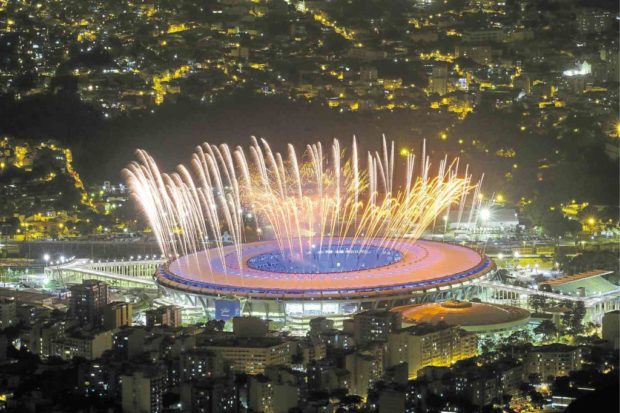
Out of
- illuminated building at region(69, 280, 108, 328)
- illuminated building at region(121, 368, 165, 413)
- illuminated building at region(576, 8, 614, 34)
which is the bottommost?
illuminated building at region(121, 368, 165, 413)

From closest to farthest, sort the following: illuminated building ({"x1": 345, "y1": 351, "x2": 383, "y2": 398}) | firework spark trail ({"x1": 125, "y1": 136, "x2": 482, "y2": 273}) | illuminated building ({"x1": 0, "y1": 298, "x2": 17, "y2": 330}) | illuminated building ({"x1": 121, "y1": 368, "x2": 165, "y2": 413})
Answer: illuminated building ({"x1": 121, "y1": 368, "x2": 165, "y2": 413})
illuminated building ({"x1": 345, "y1": 351, "x2": 383, "y2": 398})
illuminated building ({"x1": 0, "y1": 298, "x2": 17, "y2": 330})
firework spark trail ({"x1": 125, "y1": 136, "x2": 482, "y2": 273})

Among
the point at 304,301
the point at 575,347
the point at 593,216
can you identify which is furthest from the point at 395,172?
the point at 575,347

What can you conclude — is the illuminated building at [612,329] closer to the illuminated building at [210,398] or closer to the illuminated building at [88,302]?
the illuminated building at [210,398]

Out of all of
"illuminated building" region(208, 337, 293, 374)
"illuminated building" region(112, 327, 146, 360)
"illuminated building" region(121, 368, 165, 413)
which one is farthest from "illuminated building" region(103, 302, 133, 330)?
"illuminated building" region(121, 368, 165, 413)

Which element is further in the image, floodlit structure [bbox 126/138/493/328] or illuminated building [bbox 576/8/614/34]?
illuminated building [bbox 576/8/614/34]

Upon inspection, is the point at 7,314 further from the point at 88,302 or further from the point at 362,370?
the point at 362,370

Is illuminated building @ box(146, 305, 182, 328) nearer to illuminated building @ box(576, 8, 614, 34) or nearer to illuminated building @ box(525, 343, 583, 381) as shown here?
illuminated building @ box(525, 343, 583, 381)
